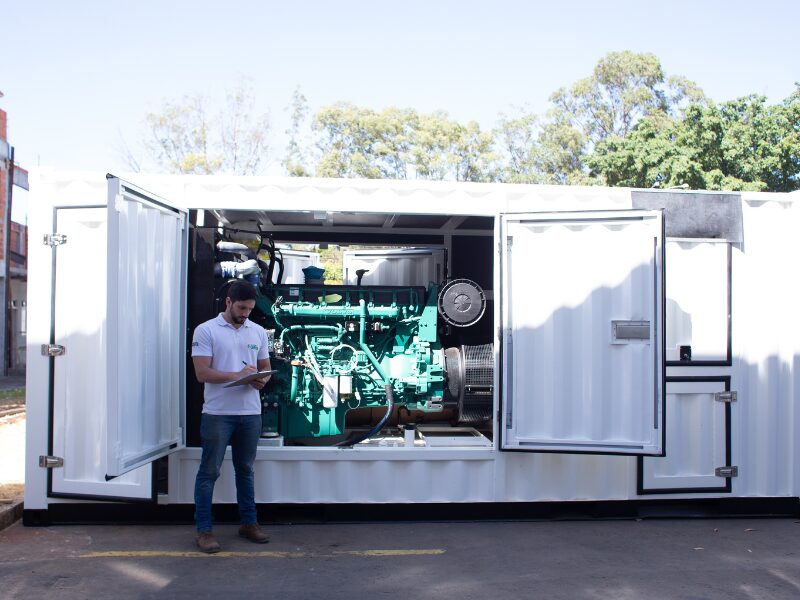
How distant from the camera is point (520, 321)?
613cm

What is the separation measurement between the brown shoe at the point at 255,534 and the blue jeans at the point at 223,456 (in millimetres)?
42

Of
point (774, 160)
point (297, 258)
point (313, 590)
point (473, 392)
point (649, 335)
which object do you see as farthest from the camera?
point (774, 160)

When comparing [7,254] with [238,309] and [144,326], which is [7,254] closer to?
[144,326]

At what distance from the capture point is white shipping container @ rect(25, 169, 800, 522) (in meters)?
5.97

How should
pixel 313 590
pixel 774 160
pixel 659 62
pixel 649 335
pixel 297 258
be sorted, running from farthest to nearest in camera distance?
pixel 659 62 < pixel 774 160 < pixel 297 258 < pixel 649 335 < pixel 313 590

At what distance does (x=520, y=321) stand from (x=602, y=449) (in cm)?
118

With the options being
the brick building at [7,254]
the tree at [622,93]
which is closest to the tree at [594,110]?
the tree at [622,93]

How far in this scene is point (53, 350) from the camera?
19.6ft

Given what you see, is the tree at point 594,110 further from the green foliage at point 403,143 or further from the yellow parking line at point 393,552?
the yellow parking line at point 393,552

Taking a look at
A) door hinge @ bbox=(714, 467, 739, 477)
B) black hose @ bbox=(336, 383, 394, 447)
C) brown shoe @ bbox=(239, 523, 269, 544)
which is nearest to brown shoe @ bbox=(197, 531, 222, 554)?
brown shoe @ bbox=(239, 523, 269, 544)

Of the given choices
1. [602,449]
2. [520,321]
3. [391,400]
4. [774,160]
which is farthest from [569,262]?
[774,160]

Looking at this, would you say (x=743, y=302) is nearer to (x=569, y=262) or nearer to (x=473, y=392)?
(x=569, y=262)

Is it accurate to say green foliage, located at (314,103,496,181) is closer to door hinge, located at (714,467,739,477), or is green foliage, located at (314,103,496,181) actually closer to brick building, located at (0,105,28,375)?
brick building, located at (0,105,28,375)

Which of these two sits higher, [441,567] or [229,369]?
[229,369]
